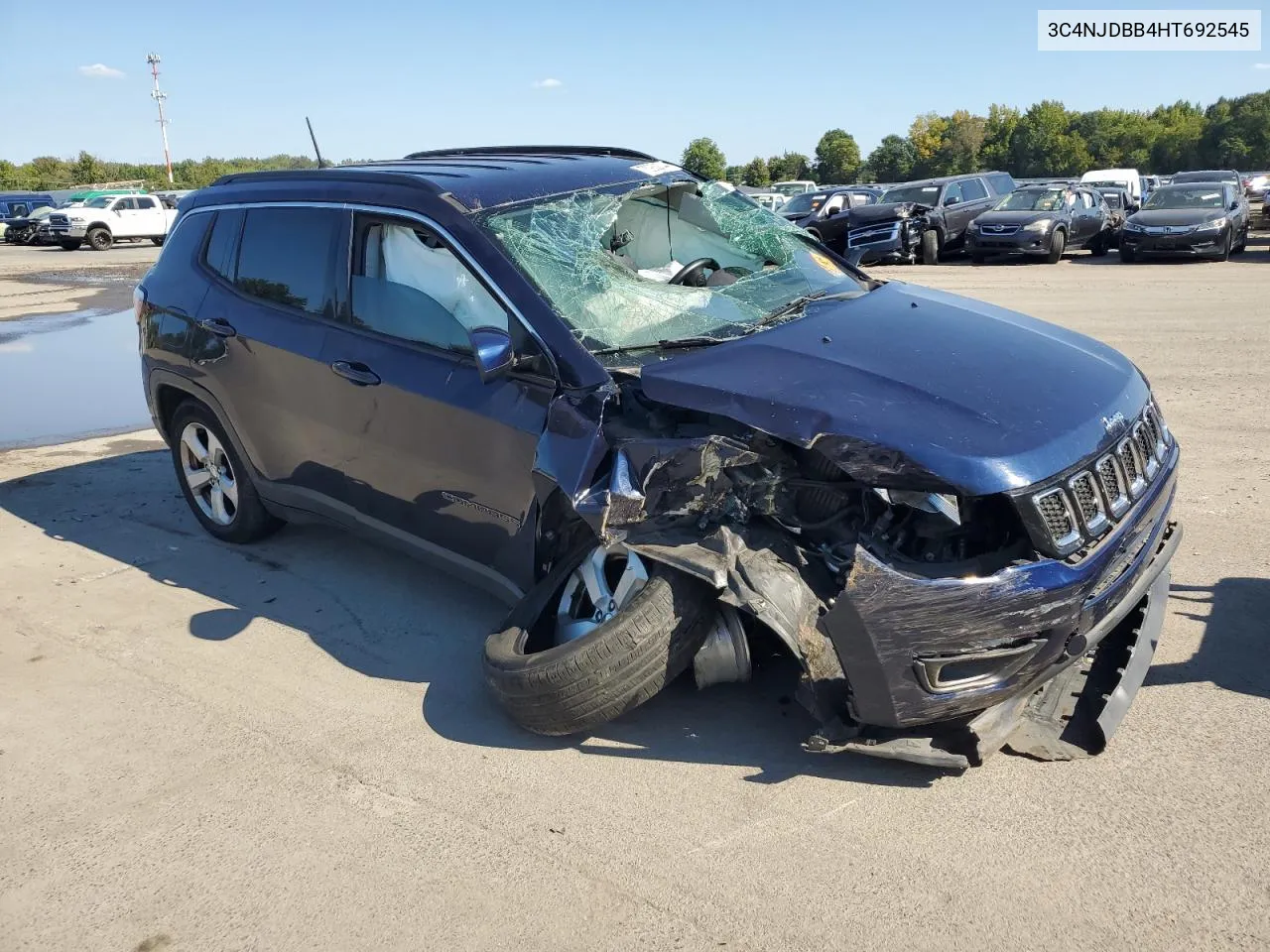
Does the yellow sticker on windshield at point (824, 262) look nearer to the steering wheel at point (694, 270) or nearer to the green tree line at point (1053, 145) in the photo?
A: the steering wheel at point (694, 270)

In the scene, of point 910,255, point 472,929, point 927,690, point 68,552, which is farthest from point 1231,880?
point 910,255

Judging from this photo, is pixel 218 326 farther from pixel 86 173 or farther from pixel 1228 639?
pixel 86 173

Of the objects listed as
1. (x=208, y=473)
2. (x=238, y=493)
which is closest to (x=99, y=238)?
(x=208, y=473)

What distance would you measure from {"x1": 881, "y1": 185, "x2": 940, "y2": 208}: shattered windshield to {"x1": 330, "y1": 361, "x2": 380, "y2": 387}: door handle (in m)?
20.1

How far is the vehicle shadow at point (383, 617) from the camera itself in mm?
3490

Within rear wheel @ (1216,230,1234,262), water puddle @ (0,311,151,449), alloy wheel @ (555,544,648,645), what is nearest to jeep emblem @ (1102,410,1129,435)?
alloy wheel @ (555,544,648,645)

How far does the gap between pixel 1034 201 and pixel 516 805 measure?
2155 centimetres

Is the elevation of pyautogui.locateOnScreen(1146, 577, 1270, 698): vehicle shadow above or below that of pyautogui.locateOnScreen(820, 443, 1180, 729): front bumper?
below

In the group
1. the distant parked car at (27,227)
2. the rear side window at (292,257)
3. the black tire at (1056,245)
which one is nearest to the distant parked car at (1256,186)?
the black tire at (1056,245)

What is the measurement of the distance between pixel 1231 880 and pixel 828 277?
2867 millimetres

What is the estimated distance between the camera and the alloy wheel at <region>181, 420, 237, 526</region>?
5.36 m

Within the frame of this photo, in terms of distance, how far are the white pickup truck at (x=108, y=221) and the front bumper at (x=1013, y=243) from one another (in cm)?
2588

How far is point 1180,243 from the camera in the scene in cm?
1884

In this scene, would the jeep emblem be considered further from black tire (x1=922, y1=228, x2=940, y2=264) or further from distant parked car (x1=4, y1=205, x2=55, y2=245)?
distant parked car (x1=4, y1=205, x2=55, y2=245)
